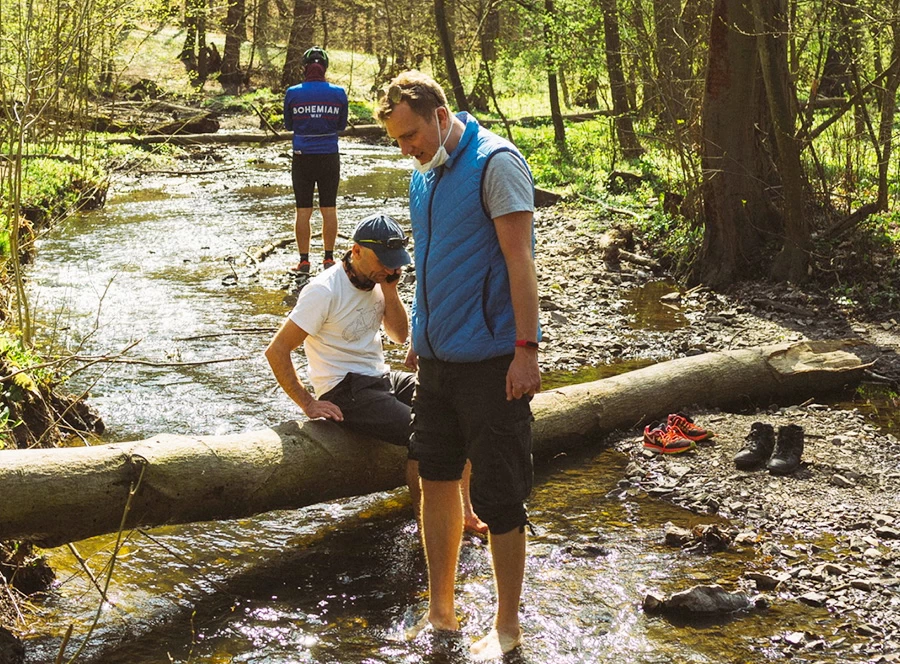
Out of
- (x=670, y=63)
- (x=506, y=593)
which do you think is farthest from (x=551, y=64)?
(x=506, y=593)

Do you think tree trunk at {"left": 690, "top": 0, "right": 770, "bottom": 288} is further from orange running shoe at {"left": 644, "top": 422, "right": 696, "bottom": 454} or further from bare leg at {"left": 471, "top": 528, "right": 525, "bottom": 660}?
bare leg at {"left": 471, "top": 528, "right": 525, "bottom": 660}

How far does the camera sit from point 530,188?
3.63 metres

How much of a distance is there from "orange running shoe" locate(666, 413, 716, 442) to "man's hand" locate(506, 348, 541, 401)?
116 inches

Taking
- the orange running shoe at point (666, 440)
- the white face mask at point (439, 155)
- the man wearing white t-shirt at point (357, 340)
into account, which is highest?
the white face mask at point (439, 155)

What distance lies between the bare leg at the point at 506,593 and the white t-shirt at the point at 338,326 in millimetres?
1443

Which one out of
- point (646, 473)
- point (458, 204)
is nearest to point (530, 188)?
point (458, 204)

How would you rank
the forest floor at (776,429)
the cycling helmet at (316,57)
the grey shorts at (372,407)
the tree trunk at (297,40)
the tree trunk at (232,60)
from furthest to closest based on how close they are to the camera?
the tree trunk at (232,60) → the tree trunk at (297,40) → the cycling helmet at (316,57) → the grey shorts at (372,407) → the forest floor at (776,429)

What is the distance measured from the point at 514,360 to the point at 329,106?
7283 millimetres

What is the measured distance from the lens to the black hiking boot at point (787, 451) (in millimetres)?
5684

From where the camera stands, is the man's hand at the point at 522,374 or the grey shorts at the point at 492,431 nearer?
the man's hand at the point at 522,374

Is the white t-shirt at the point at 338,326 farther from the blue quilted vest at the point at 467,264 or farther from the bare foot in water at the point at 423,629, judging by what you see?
the bare foot in water at the point at 423,629

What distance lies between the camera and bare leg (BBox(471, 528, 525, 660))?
12.6 ft

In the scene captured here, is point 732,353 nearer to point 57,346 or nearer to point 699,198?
point 699,198

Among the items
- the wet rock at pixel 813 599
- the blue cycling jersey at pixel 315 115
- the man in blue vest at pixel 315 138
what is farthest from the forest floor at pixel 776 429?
the blue cycling jersey at pixel 315 115
